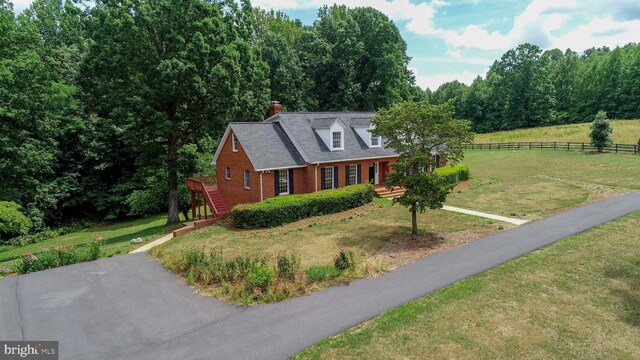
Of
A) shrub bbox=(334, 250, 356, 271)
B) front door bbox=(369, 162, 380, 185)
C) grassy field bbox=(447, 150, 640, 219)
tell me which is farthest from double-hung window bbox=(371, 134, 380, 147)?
shrub bbox=(334, 250, 356, 271)

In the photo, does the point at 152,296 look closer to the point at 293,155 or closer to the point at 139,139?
the point at 293,155

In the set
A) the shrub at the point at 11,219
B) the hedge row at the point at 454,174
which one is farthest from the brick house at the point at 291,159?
the shrub at the point at 11,219

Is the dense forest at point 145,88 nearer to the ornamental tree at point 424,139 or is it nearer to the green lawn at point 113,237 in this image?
the green lawn at point 113,237

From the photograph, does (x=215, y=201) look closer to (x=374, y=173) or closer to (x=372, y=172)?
(x=372, y=172)

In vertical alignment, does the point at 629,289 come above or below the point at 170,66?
below

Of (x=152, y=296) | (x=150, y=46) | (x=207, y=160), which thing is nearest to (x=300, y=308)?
(x=152, y=296)

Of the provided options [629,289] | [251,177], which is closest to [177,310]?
[251,177]
